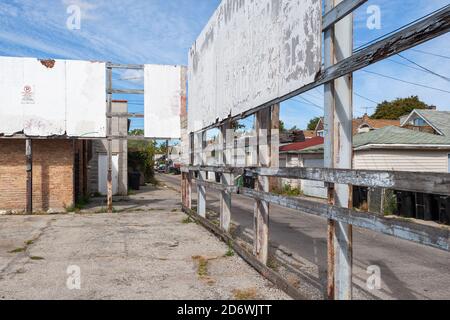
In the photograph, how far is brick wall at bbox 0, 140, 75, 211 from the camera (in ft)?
48.8

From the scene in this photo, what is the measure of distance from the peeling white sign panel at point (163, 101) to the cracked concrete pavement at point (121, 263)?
15.1 feet

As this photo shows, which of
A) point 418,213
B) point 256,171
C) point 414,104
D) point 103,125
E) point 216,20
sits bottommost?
point 418,213

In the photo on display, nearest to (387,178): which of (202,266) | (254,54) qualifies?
(254,54)

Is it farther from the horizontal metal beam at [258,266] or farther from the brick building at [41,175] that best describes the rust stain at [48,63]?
the horizontal metal beam at [258,266]

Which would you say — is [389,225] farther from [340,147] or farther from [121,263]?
[121,263]

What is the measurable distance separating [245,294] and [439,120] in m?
22.1

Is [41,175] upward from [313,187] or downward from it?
upward

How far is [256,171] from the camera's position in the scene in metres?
6.43

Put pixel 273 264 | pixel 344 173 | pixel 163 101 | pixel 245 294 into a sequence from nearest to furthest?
pixel 344 173
pixel 245 294
pixel 273 264
pixel 163 101

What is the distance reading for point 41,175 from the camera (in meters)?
15.1

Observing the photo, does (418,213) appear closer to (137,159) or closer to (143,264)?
(143,264)

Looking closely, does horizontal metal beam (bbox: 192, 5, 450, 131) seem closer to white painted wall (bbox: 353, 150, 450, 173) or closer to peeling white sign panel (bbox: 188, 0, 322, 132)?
peeling white sign panel (bbox: 188, 0, 322, 132)
